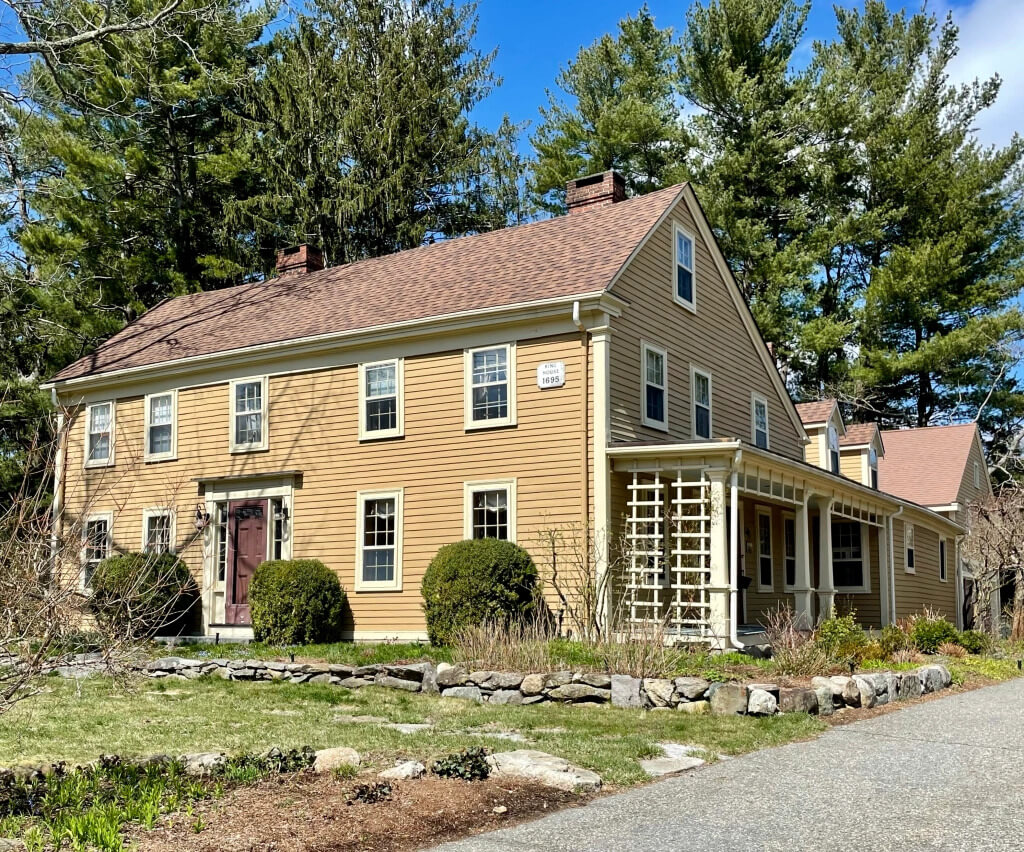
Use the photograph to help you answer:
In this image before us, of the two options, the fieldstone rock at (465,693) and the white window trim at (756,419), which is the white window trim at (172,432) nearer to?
the fieldstone rock at (465,693)

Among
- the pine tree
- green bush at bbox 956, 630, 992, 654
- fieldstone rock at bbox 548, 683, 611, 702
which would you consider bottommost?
green bush at bbox 956, 630, 992, 654

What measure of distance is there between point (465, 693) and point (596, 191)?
38.5 feet

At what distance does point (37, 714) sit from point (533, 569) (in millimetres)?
6882

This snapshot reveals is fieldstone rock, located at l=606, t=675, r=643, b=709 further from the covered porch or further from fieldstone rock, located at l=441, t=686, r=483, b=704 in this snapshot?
fieldstone rock, located at l=441, t=686, r=483, b=704

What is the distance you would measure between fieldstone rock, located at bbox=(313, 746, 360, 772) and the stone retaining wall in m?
4.15

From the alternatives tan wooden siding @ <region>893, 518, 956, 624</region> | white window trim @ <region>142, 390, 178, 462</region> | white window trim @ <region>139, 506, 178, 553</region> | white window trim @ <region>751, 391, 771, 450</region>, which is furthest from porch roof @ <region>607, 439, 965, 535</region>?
white window trim @ <region>142, 390, 178, 462</region>

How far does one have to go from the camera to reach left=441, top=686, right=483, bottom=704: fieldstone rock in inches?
469

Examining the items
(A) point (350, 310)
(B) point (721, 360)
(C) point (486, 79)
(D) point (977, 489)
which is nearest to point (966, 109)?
(D) point (977, 489)

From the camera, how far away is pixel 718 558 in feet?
48.6

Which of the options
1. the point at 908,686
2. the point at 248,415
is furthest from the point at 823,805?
the point at 248,415

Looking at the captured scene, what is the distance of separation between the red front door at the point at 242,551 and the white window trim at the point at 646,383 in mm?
7187

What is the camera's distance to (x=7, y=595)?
5.77 meters

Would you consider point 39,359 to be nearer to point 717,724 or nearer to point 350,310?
point 350,310

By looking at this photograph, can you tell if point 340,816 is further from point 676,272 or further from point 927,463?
point 927,463
